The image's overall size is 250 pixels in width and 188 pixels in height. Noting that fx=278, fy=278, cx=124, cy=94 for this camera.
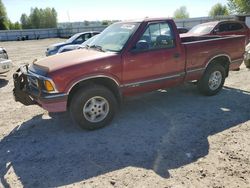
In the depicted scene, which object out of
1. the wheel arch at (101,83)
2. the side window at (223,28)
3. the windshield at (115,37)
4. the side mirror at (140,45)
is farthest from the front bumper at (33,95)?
the side window at (223,28)

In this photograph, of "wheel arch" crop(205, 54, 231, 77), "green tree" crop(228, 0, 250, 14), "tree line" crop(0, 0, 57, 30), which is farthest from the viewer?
"tree line" crop(0, 0, 57, 30)

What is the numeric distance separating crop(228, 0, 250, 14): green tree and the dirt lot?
35217 millimetres

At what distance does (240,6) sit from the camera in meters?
38.0

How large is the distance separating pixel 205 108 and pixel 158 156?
2.36m

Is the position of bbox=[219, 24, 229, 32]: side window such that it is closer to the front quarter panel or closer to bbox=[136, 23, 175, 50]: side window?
bbox=[136, 23, 175, 50]: side window

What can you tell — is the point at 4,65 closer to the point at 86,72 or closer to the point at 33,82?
the point at 33,82

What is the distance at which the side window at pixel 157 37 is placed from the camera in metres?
5.35

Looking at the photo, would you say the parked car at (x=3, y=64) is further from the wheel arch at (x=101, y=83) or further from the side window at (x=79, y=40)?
the side window at (x=79, y=40)

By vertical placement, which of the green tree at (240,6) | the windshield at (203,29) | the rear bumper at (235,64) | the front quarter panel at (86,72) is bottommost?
the rear bumper at (235,64)

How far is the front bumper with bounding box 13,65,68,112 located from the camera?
15.0 ft

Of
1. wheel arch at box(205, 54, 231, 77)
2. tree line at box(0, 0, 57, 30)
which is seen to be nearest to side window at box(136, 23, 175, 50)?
wheel arch at box(205, 54, 231, 77)

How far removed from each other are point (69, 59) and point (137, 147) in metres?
1.99

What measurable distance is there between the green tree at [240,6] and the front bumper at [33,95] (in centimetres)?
3783

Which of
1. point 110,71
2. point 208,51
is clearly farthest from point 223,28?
point 110,71
